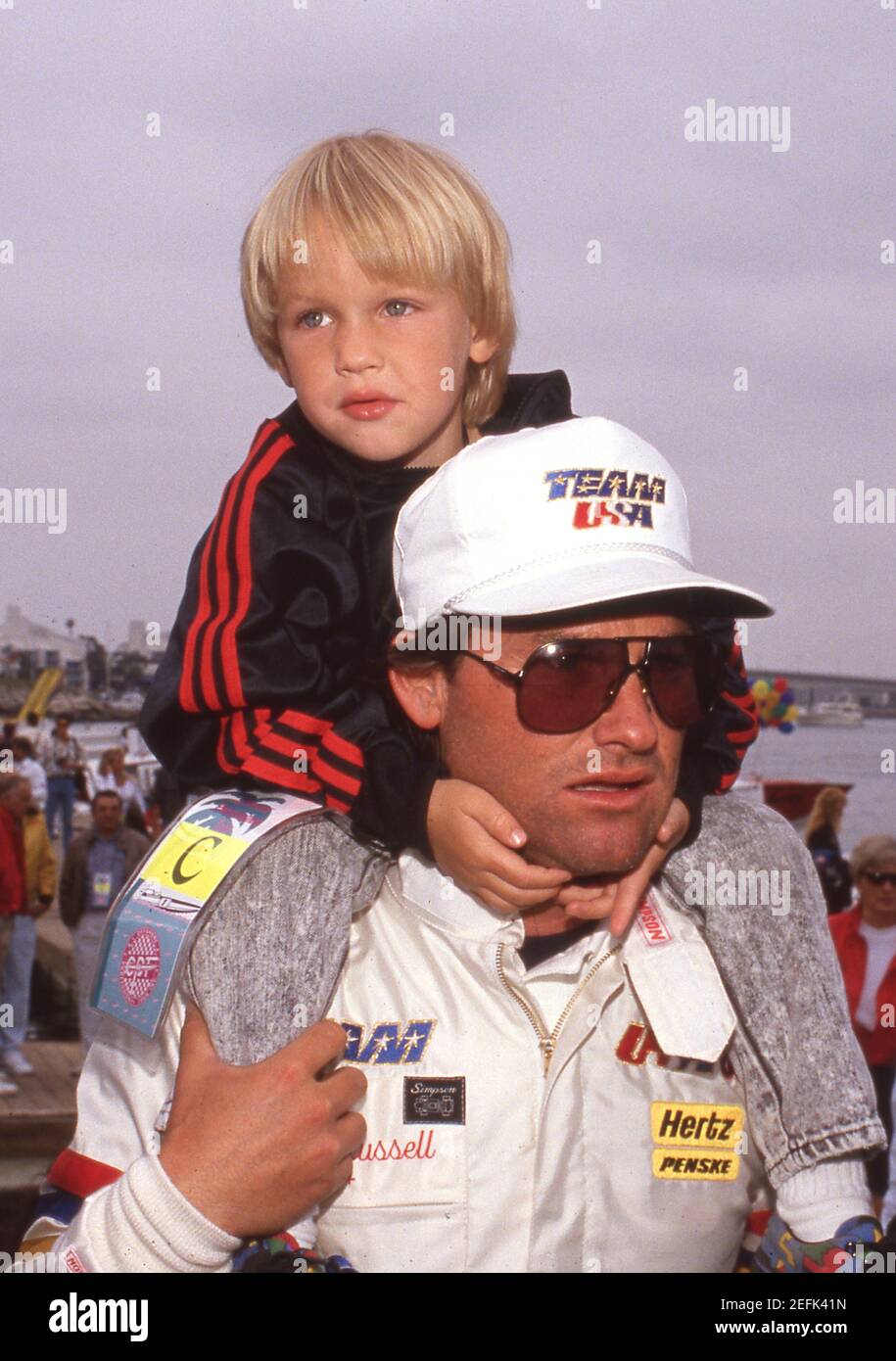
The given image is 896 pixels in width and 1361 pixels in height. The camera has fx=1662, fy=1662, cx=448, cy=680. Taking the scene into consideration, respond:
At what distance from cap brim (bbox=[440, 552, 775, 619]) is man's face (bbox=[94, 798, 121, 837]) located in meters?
8.19

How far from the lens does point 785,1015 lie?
8.73 ft

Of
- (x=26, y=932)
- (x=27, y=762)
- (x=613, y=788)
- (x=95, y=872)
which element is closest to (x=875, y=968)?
(x=613, y=788)

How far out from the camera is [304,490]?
3.21m

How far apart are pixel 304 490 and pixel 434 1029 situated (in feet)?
3.70

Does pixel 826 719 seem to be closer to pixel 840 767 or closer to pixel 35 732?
pixel 840 767

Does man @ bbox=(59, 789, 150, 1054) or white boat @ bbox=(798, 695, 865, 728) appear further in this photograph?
man @ bbox=(59, 789, 150, 1054)

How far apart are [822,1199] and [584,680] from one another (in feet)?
2.93

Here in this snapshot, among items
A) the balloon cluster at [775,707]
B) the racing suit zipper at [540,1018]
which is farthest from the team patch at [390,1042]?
the balloon cluster at [775,707]

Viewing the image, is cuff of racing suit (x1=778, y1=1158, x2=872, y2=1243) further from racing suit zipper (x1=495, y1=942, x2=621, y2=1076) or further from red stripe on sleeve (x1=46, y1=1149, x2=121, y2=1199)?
red stripe on sleeve (x1=46, y1=1149, x2=121, y2=1199)

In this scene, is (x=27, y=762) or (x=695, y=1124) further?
(x=27, y=762)

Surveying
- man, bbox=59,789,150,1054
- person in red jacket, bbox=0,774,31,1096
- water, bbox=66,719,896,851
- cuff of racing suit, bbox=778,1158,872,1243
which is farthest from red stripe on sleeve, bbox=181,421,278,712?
man, bbox=59,789,150,1054

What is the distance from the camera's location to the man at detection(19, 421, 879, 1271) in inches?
96.6

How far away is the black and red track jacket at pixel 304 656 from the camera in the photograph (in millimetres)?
2840
